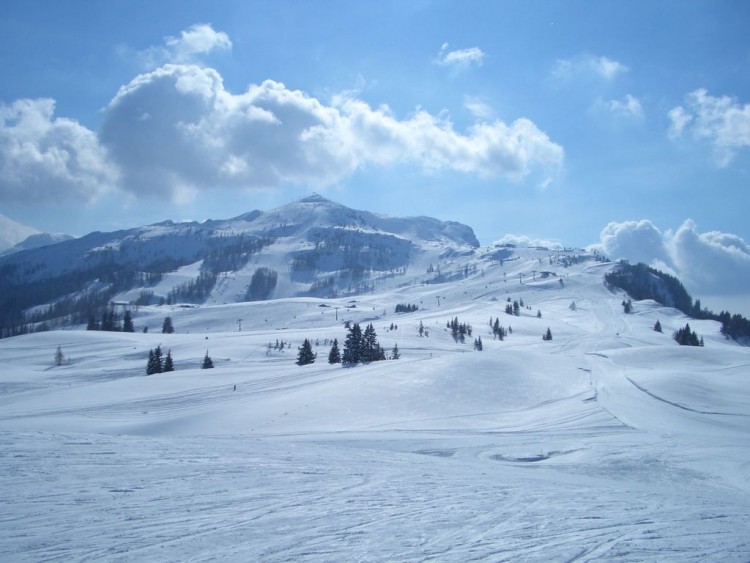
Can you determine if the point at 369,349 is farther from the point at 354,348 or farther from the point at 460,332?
the point at 460,332

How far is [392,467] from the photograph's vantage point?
12391 millimetres

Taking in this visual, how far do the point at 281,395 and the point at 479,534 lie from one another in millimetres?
26421

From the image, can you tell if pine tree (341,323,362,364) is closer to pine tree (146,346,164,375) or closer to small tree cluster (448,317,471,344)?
pine tree (146,346,164,375)

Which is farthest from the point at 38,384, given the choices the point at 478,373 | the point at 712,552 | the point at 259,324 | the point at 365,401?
the point at 259,324

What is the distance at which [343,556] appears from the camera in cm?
638

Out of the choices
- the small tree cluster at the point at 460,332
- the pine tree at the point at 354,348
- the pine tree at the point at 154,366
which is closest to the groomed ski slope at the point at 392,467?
the pine tree at the point at 354,348

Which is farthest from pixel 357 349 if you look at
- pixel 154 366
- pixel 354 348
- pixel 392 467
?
pixel 392 467

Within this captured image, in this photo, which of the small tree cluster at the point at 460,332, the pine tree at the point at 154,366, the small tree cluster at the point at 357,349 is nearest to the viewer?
the small tree cluster at the point at 357,349

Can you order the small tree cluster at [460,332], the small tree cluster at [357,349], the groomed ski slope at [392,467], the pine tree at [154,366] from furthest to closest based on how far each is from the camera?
1. the small tree cluster at [460,332]
2. the pine tree at [154,366]
3. the small tree cluster at [357,349]
4. the groomed ski slope at [392,467]

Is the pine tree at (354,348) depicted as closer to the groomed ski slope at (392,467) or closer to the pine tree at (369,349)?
the pine tree at (369,349)

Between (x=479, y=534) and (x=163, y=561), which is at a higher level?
(x=163, y=561)

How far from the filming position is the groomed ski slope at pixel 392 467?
692 cm

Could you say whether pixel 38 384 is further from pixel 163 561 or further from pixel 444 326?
pixel 444 326

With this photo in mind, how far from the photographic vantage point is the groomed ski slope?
692 cm
